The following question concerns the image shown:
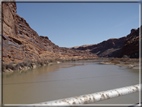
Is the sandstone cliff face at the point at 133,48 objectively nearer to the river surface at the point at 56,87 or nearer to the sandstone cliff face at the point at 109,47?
the river surface at the point at 56,87

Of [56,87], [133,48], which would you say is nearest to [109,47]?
[133,48]

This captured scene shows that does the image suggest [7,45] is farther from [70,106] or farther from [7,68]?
[70,106]

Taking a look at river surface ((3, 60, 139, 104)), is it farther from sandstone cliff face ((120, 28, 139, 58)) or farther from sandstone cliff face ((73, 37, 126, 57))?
sandstone cliff face ((73, 37, 126, 57))

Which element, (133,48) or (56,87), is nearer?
(56,87)

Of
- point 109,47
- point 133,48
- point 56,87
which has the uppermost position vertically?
point 109,47

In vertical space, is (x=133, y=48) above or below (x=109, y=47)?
below

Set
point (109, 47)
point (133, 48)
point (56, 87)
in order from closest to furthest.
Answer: point (56, 87), point (133, 48), point (109, 47)

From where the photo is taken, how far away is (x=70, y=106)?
2.81 feet

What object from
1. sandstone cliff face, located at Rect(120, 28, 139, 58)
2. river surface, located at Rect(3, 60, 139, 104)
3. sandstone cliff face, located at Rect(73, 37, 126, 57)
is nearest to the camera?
river surface, located at Rect(3, 60, 139, 104)

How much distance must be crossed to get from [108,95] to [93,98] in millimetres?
153

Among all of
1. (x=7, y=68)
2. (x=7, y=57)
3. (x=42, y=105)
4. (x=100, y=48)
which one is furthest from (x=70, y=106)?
(x=100, y=48)

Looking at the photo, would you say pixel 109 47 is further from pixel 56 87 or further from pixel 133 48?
pixel 56 87

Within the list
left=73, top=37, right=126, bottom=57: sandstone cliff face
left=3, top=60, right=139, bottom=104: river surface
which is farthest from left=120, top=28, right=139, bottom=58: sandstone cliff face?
left=73, top=37, right=126, bottom=57: sandstone cliff face

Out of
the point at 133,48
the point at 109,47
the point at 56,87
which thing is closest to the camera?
the point at 56,87
